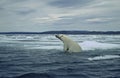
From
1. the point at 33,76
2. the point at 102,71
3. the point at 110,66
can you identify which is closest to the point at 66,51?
the point at 110,66

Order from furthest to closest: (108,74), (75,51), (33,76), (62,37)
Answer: (62,37) < (75,51) < (108,74) < (33,76)

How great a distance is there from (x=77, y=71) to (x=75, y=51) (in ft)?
29.5

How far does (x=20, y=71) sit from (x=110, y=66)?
4.67 m

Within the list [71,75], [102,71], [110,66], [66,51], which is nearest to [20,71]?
[71,75]

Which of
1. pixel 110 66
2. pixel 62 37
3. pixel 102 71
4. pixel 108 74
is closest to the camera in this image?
pixel 108 74

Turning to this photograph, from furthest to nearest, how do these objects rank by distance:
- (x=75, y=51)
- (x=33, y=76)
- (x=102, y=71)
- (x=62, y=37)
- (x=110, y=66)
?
(x=62, y=37) < (x=75, y=51) < (x=110, y=66) < (x=102, y=71) < (x=33, y=76)

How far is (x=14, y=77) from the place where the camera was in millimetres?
10625

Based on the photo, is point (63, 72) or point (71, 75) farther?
point (63, 72)

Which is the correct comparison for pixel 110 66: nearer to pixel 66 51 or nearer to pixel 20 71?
pixel 20 71

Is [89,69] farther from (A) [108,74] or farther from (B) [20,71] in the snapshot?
(B) [20,71]

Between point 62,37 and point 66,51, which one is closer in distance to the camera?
point 66,51

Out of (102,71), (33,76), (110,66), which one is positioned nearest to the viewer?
(33,76)

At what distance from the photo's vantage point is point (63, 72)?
467 inches

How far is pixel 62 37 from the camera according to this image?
22797 millimetres
